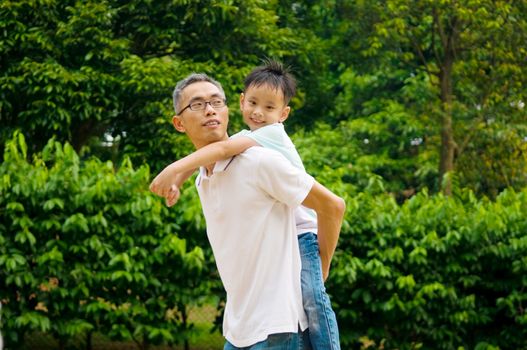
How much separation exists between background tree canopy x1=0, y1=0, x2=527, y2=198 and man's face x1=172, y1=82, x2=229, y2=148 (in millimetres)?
6749

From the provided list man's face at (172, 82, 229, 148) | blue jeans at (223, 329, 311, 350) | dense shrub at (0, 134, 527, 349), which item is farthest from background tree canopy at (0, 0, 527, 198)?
blue jeans at (223, 329, 311, 350)

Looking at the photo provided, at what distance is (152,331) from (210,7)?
419 centimetres

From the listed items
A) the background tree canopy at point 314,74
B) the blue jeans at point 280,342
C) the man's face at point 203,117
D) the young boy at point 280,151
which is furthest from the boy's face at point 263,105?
the background tree canopy at point 314,74

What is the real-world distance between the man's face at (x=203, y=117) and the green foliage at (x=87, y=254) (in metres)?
4.42

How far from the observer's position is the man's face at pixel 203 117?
9.44 ft

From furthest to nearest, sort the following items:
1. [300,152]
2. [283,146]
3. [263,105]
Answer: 1. [300,152]
2. [263,105]
3. [283,146]

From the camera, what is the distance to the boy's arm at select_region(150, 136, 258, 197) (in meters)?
2.73

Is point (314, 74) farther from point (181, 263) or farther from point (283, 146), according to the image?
point (283, 146)

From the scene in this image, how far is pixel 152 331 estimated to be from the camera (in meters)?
7.52

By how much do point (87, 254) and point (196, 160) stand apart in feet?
15.9

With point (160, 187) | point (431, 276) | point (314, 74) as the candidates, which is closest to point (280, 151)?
point (160, 187)

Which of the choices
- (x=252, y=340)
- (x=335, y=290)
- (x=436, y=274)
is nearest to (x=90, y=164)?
(x=335, y=290)

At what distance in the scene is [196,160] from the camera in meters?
2.73

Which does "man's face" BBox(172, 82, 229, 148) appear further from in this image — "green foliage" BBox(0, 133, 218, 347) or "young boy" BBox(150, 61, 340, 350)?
"green foliage" BBox(0, 133, 218, 347)
